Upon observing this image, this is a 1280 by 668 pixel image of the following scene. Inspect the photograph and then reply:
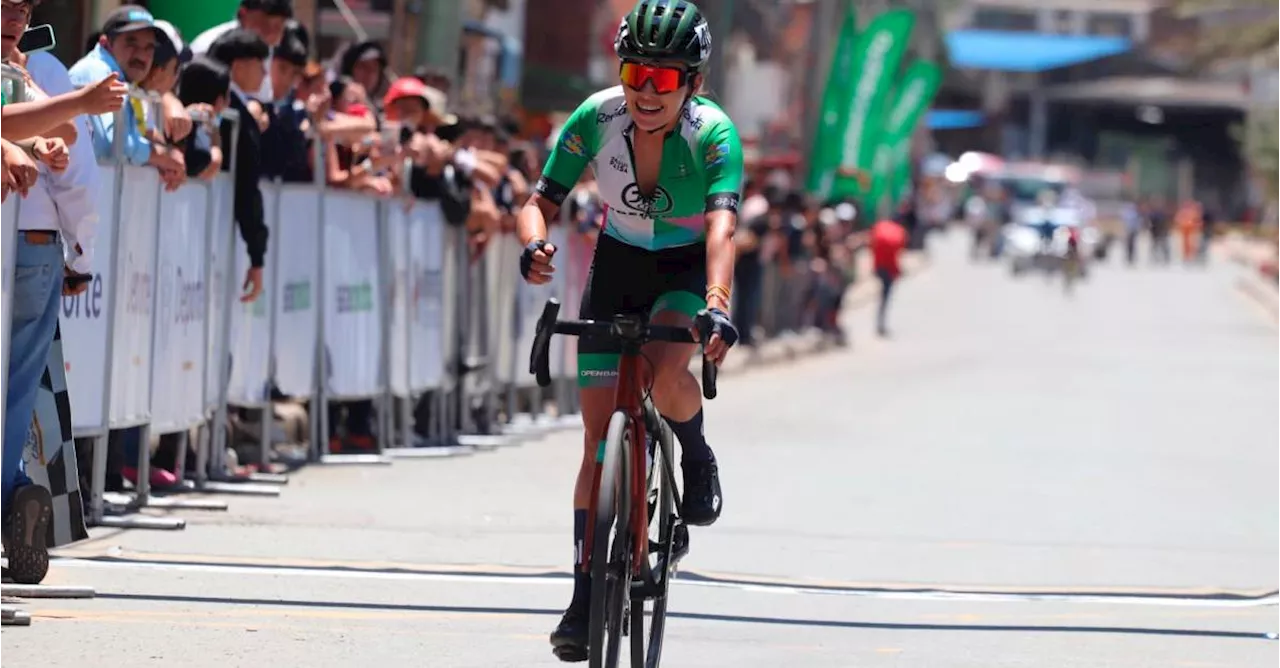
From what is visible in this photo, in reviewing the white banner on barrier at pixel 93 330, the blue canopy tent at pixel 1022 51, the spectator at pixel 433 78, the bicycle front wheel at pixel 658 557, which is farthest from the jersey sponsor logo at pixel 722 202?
the blue canopy tent at pixel 1022 51

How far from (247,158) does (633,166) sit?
5297 mm

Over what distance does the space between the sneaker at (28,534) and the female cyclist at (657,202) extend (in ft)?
7.09

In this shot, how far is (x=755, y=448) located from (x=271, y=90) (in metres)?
4.88

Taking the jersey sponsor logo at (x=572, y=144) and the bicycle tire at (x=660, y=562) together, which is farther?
the jersey sponsor logo at (x=572, y=144)

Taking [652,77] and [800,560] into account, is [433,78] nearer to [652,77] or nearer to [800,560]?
[800,560]

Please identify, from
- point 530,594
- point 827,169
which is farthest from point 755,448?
point 827,169

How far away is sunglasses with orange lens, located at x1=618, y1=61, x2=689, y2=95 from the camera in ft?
23.4

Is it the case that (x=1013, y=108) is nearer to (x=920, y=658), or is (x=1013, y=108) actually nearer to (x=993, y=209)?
(x=993, y=209)

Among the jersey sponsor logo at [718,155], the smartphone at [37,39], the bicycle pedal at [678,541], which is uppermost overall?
the smartphone at [37,39]

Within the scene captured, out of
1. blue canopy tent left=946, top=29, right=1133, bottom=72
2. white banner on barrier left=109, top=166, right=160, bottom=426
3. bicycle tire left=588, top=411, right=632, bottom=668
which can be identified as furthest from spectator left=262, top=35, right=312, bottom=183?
blue canopy tent left=946, top=29, right=1133, bottom=72

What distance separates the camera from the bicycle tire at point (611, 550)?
6.53 metres

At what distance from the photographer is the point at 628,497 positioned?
22.2ft

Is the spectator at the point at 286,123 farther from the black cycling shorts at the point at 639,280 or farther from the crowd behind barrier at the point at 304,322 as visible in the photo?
the black cycling shorts at the point at 639,280

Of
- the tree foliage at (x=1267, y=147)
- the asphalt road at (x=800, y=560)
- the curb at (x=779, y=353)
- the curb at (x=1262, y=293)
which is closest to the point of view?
the asphalt road at (x=800, y=560)
